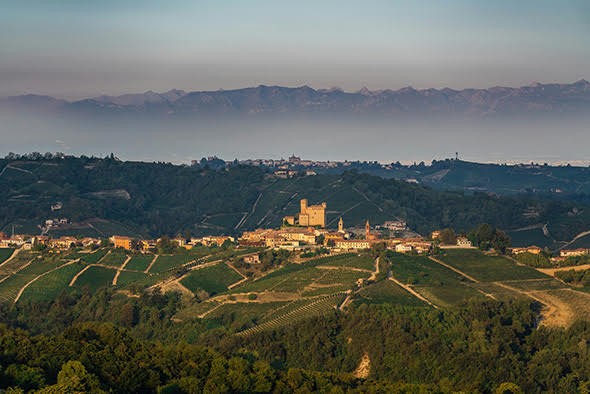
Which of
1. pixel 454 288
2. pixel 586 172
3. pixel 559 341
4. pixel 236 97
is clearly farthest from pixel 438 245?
pixel 236 97

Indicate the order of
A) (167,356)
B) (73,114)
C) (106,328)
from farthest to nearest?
(73,114), (106,328), (167,356)

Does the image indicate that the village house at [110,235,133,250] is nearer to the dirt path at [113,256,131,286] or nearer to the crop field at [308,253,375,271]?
the dirt path at [113,256,131,286]

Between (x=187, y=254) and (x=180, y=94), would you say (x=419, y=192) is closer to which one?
(x=187, y=254)

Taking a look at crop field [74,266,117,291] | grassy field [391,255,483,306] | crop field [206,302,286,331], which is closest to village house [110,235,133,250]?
crop field [74,266,117,291]

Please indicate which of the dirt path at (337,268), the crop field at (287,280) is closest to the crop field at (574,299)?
the dirt path at (337,268)

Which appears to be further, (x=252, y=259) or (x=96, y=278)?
(x=252, y=259)

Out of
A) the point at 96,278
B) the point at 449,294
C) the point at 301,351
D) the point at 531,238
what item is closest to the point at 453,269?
the point at 449,294

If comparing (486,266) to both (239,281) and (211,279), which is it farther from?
(211,279)
